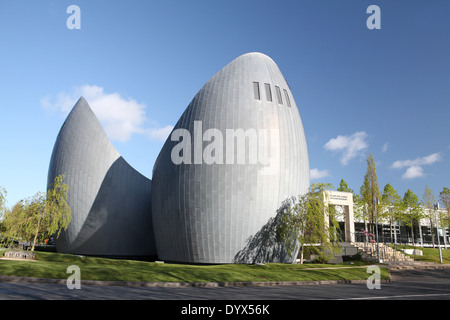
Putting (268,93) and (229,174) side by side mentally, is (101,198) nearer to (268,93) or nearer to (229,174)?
(229,174)

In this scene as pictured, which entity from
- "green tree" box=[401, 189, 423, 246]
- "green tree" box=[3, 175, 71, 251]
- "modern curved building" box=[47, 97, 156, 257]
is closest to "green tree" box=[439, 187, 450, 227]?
"green tree" box=[401, 189, 423, 246]

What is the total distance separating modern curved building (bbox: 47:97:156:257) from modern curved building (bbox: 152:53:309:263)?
7.55 meters

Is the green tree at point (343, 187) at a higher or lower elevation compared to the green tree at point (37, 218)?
higher

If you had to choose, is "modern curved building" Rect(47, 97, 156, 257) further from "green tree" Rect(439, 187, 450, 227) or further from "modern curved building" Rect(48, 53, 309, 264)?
"green tree" Rect(439, 187, 450, 227)

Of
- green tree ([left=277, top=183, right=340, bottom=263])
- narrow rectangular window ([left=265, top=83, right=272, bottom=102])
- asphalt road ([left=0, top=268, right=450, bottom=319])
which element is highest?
narrow rectangular window ([left=265, top=83, right=272, bottom=102])

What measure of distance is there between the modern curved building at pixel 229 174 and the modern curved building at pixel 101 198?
7554mm

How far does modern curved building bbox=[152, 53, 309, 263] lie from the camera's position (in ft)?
84.1

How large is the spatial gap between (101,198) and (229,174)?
17.1 m

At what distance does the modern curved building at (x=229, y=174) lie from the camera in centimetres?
2562

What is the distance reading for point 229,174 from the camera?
25.7m

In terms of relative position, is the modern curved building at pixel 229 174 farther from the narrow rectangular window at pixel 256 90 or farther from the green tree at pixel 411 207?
the green tree at pixel 411 207
